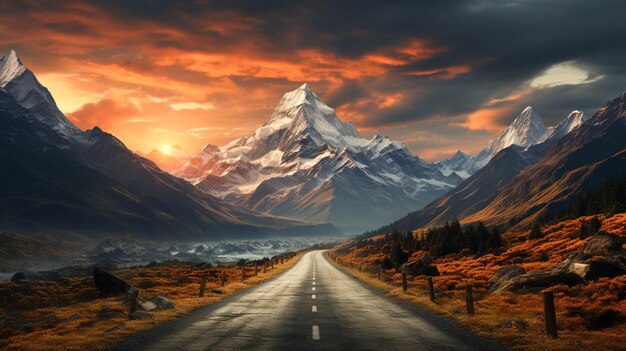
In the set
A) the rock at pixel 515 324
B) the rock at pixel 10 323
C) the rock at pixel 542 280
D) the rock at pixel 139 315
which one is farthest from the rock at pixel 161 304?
the rock at pixel 542 280

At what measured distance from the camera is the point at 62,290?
65.4m

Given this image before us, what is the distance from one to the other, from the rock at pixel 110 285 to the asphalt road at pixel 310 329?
2263cm

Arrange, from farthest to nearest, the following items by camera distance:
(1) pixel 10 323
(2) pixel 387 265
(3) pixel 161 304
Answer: (2) pixel 387 265
(1) pixel 10 323
(3) pixel 161 304

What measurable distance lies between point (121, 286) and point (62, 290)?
17.6m

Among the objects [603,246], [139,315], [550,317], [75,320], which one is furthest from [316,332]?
[603,246]

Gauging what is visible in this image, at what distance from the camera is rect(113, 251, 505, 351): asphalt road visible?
19.3m

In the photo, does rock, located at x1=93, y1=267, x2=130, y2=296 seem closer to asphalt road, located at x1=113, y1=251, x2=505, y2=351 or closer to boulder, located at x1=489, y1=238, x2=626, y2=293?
asphalt road, located at x1=113, y1=251, x2=505, y2=351

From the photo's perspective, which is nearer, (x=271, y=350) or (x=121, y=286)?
(x=271, y=350)

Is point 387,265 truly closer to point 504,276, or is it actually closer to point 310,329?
point 504,276

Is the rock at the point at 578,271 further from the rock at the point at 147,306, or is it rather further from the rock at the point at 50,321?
the rock at the point at 50,321

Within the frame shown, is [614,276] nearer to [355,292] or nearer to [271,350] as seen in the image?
[355,292]

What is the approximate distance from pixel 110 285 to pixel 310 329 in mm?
36658

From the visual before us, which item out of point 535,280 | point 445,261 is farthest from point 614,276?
point 445,261

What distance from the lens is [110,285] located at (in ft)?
174
